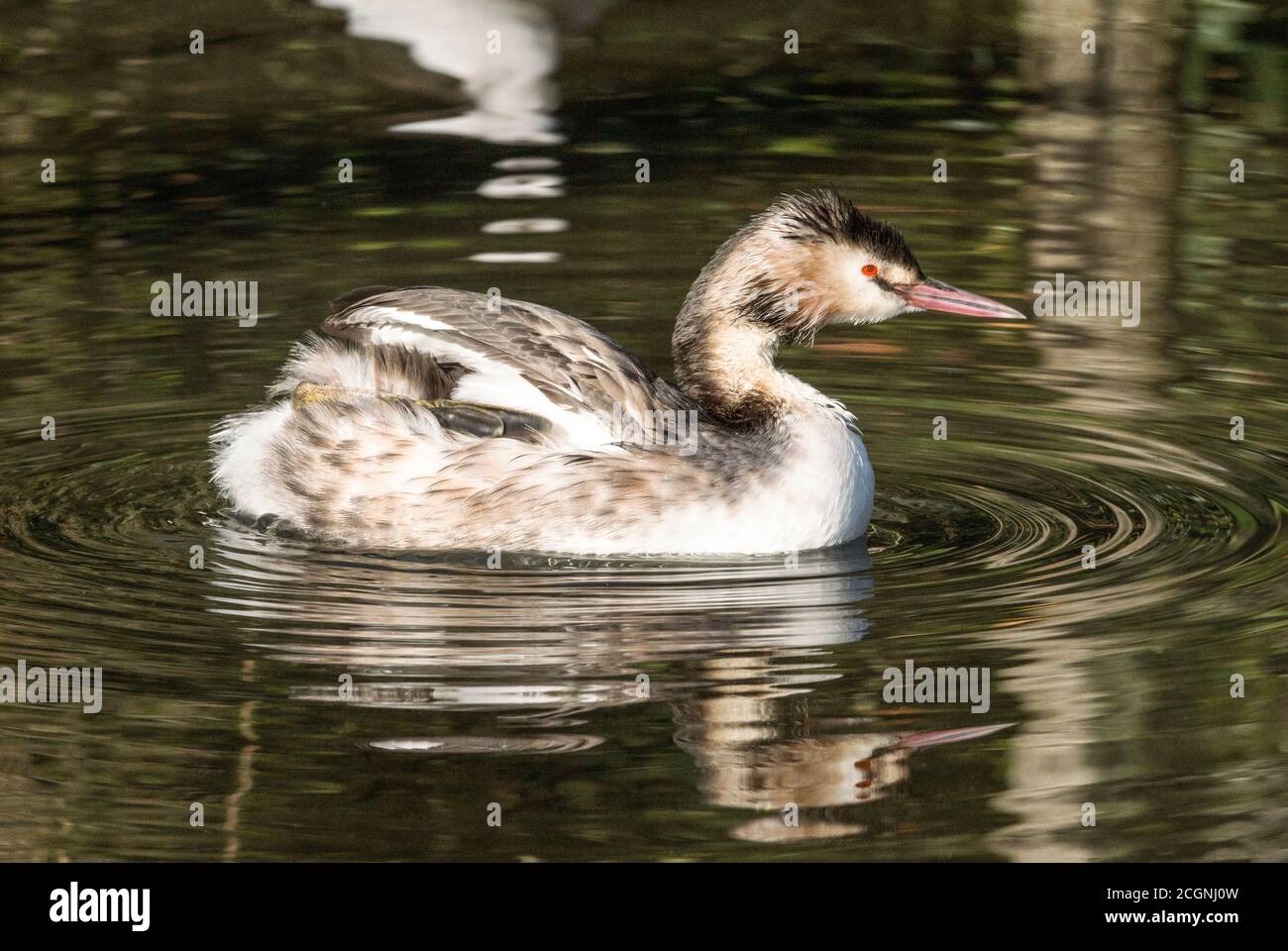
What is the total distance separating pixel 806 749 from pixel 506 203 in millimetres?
7488

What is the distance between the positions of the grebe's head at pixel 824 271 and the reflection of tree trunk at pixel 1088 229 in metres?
1.67

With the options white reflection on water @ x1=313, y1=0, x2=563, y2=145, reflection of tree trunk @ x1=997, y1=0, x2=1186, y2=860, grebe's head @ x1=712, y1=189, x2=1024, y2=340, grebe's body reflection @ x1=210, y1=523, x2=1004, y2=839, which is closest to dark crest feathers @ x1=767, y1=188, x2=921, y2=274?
grebe's head @ x1=712, y1=189, x2=1024, y2=340

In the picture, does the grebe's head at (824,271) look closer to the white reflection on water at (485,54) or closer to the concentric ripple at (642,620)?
the concentric ripple at (642,620)

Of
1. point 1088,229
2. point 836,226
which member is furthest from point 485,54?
point 836,226

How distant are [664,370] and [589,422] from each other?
2.51 metres

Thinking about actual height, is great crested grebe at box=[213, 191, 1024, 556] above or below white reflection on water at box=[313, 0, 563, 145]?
below

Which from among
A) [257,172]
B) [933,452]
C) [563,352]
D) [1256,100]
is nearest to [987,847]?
[563,352]

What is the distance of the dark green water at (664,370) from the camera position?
677 cm

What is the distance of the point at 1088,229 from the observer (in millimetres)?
13336

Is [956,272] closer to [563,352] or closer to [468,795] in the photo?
[563,352]

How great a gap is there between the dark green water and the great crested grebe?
0.62ft

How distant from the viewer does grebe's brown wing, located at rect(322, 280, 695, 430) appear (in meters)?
8.77

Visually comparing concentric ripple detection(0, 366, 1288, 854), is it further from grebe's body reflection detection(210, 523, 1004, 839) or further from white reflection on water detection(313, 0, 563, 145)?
white reflection on water detection(313, 0, 563, 145)

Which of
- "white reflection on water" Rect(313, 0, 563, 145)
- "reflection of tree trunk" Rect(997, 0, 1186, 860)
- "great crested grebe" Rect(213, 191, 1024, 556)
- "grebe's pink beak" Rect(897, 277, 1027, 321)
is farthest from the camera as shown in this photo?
"white reflection on water" Rect(313, 0, 563, 145)
